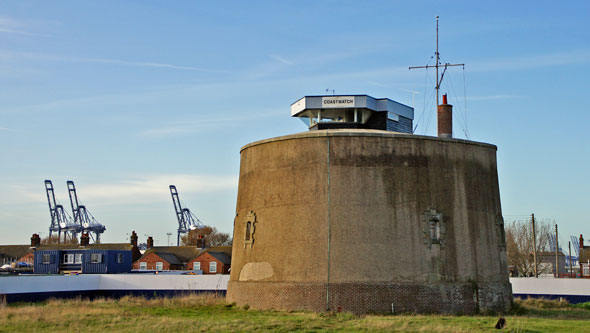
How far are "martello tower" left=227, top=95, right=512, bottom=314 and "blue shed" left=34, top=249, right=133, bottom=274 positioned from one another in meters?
24.5

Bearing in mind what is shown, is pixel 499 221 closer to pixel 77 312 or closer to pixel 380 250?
pixel 380 250

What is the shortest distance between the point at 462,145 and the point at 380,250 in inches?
231

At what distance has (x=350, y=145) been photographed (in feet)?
86.3

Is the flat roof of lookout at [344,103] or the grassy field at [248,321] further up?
the flat roof of lookout at [344,103]

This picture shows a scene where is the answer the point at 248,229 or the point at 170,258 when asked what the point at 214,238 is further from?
the point at 248,229

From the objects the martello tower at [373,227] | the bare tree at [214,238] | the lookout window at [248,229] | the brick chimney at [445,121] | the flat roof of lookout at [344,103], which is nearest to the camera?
the martello tower at [373,227]

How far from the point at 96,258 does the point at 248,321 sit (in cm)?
3073

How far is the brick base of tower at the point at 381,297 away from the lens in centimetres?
2480

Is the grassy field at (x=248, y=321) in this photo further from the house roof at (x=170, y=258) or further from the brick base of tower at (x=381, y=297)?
the house roof at (x=170, y=258)

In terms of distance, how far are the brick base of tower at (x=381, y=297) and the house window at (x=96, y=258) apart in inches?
1059

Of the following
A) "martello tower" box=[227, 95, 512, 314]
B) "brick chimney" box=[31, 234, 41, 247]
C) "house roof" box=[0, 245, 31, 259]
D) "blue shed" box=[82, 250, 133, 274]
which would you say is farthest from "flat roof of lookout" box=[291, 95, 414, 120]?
"house roof" box=[0, 245, 31, 259]

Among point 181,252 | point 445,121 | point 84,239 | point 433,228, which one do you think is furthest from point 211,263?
point 433,228

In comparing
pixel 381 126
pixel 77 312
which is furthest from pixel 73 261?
pixel 381 126

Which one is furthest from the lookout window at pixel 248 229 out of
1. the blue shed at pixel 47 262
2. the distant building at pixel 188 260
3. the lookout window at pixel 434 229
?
the distant building at pixel 188 260
